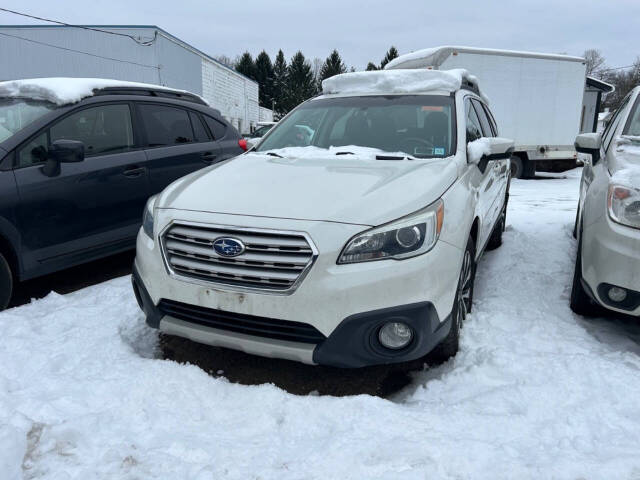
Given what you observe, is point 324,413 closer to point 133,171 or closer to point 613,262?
point 613,262

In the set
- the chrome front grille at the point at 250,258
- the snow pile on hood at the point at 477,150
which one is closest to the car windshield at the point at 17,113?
the chrome front grille at the point at 250,258

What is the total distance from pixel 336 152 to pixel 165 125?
2346 millimetres

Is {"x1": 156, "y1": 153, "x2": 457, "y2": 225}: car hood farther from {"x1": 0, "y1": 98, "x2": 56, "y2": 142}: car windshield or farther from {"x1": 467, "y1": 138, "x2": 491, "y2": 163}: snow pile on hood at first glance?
{"x1": 0, "y1": 98, "x2": 56, "y2": 142}: car windshield

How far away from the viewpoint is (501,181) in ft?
15.3

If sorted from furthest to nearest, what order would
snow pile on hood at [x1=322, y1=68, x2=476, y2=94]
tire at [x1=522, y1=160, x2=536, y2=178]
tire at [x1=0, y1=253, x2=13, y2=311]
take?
1. tire at [x1=522, y1=160, x2=536, y2=178]
2. snow pile on hood at [x1=322, y1=68, x2=476, y2=94]
3. tire at [x1=0, y1=253, x2=13, y2=311]

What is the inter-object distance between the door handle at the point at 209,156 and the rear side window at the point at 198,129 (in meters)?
0.19

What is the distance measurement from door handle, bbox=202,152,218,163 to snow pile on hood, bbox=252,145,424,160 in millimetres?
1773

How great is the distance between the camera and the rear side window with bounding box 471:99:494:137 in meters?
4.27

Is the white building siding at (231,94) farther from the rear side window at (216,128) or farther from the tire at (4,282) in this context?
the tire at (4,282)

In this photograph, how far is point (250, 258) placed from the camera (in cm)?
230

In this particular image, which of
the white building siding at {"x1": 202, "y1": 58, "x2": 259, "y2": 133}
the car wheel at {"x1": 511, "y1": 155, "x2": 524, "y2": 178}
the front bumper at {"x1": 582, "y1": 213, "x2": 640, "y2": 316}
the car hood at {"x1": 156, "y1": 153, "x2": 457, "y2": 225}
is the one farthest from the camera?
the white building siding at {"x1": 202, "y1": 58, "x2": 259, "y2": 133}

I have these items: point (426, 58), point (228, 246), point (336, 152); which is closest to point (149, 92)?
point (336, 152)

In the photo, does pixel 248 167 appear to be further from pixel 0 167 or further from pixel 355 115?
pixel 0 167

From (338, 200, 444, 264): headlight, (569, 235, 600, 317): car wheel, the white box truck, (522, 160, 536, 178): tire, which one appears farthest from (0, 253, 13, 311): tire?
(522, 160, 536, 178): tire
